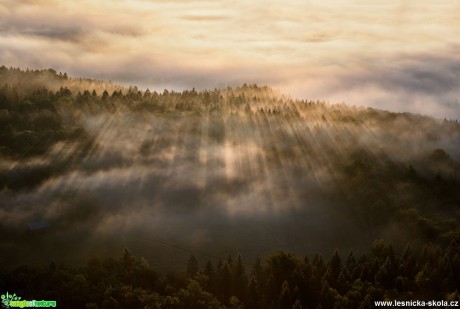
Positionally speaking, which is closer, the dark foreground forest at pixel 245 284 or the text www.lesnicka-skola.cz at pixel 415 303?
the text www.lesnicka-skola.cz at pixel 415 303

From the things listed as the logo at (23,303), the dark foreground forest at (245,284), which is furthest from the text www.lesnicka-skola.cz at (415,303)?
the logo at (23,303)

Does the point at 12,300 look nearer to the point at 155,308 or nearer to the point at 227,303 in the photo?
the point at 155,308

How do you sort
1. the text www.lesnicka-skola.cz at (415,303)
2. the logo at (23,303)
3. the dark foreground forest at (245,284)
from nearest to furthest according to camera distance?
1. the logo at (23,303)
2. the text www.lesnicka-skola.cz at (415,303)
3. the dark foreground forest at (245,284)

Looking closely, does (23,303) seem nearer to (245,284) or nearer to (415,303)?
(245,284)

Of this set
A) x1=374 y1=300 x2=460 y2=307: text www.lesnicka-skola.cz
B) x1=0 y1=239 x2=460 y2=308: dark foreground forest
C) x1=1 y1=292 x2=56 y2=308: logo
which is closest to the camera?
x1=1 y1=292 x2=56 y2=308: logo

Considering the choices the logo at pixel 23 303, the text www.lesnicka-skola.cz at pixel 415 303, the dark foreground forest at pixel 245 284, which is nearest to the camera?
the logo at pixel 23 303

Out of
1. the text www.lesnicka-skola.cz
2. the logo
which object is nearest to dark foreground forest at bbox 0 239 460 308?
the text www.lesnicka-skola.cz

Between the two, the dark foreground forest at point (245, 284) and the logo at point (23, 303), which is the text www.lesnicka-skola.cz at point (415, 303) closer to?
A: the dark foreground forest at point (245, 284)

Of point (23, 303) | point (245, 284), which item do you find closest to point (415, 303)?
point (245, 284)

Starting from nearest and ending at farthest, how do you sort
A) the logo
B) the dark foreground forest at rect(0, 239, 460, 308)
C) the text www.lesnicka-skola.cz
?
the logo
the text www.lesnicka-skola.cz
the dark foreground forest at rect(0, 239, 460, 308)

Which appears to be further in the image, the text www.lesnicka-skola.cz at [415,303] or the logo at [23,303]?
the text www.lesnicka-skola.cz at [415,303]

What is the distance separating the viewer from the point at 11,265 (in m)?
181

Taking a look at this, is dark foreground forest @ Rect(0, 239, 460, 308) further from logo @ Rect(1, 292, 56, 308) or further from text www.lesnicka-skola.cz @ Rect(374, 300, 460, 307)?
logo @ Rect(1, 292, 56, 308)

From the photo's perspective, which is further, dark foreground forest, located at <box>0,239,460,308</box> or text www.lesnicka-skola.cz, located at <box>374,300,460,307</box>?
dark foreground forest, located at <box>0,239,460,308</box>
